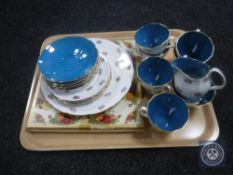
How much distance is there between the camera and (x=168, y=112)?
61 cm

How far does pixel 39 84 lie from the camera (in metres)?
0.68

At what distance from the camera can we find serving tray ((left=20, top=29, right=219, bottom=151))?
59 centimetres

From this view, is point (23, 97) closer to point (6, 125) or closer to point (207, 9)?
point (6, 125)

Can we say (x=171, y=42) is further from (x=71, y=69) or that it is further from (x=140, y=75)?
(x=71, y=69)

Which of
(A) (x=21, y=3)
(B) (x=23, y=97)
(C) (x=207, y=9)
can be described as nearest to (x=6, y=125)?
(B) (x=23, y=97)

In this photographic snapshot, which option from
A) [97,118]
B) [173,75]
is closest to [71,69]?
[97,118]

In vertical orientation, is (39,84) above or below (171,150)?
above

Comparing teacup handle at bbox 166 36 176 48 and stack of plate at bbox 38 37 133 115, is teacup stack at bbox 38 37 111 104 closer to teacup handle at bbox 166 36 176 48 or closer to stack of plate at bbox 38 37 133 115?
stack of plate at bbox 38 37 133 115

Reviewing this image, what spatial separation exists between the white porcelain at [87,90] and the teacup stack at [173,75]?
8cm

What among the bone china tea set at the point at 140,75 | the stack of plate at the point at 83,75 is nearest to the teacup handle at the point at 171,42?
the bone china tea set at the point at 140,75

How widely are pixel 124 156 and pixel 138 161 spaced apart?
0.04 meters

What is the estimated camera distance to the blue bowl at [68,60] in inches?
24.7

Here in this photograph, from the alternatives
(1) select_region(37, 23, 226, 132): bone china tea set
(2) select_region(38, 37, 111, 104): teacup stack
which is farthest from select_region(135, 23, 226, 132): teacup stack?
(2) select_region(38, 37, 111, 104): teacup stack

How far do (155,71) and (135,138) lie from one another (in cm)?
17
